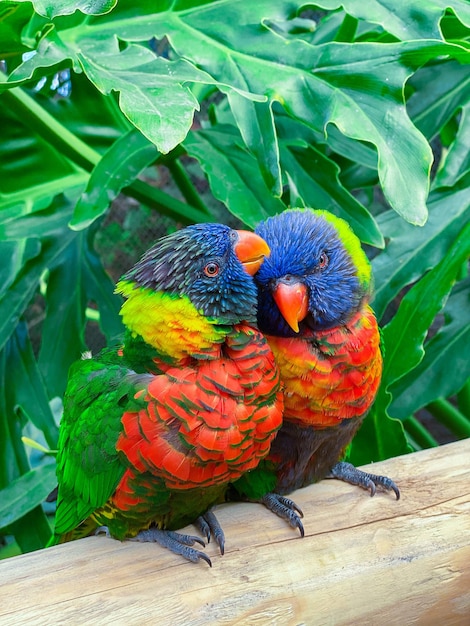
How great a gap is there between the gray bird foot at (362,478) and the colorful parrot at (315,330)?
0.30 ft

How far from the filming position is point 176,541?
2.63 ft

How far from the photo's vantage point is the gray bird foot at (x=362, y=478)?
904mm

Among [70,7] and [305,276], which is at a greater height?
[70,7]

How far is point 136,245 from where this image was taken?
1935mm

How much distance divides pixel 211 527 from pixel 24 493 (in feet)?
1.52

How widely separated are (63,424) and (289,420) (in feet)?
0.98

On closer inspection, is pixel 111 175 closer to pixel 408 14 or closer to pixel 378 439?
pixel 408 14

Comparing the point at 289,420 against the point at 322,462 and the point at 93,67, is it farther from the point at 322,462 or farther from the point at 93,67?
the point at 93,67

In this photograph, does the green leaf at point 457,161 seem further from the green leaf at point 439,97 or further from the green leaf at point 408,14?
the green leaf at point 408,14

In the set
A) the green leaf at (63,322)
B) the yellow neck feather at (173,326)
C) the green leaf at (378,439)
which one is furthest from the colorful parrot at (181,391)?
the green leaf at (63,322)

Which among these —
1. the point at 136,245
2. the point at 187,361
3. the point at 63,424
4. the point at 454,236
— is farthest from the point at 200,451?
the point at 136,245

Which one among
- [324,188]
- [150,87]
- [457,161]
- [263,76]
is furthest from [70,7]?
[457,161]

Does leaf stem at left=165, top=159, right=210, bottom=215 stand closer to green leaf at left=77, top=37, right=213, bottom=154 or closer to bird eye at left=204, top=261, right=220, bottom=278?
green leaf at left=77, top=37, right=213, bottom=154

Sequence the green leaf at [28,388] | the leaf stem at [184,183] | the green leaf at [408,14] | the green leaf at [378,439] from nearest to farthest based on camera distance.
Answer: the green leaf at [408,14]
the green leaf at [378,439]
the green leaf at [28,388]
the leaf stem at [184,183]
